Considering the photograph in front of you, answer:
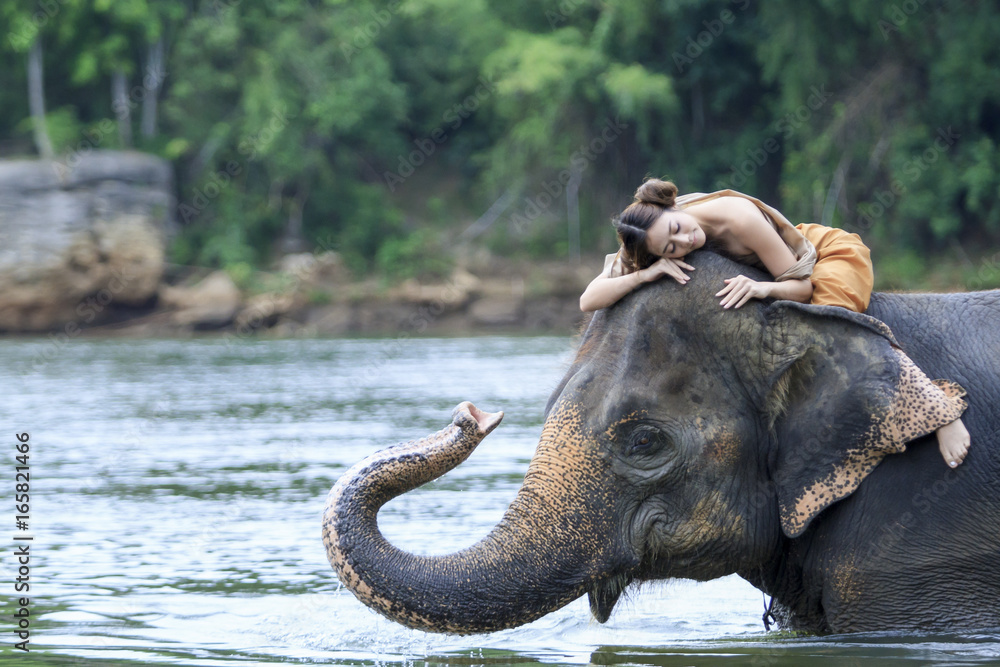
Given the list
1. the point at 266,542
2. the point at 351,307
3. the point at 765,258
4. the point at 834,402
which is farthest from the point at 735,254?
the point at 351,307

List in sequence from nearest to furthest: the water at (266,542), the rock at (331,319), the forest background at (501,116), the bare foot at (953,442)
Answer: the bare foot at (953,442), the water at (266,542), the forest background at (501,116), the rock at (331,319)

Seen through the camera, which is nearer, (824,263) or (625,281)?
(625,281)

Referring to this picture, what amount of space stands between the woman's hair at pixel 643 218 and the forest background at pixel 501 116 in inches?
1015

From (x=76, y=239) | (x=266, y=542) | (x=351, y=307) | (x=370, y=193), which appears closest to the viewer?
(x=266, y=542)

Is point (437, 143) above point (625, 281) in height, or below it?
below

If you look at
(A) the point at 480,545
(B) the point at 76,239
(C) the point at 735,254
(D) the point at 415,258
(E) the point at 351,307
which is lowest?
(E) the point at 351,307

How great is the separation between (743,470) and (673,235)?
2.43 ft

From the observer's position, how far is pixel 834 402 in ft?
12.3

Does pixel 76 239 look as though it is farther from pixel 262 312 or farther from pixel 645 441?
pixel 645 441

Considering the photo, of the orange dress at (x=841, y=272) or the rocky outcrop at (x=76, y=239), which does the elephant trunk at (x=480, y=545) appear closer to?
the orange dress at (x=841, y=272)

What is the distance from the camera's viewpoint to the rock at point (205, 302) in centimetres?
3550

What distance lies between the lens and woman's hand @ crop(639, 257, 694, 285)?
3848mm

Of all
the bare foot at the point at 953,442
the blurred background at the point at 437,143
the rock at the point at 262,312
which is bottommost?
the rock at the point at 262,312

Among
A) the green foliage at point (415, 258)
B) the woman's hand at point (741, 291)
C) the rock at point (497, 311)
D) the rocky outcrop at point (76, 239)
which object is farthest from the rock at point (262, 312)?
the woman's hand at point (741, 291)
